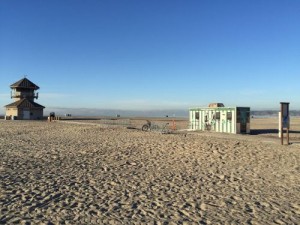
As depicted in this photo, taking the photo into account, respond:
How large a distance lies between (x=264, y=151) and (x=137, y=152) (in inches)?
240

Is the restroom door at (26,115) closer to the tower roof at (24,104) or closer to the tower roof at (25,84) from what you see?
the tower roof at (24,104)

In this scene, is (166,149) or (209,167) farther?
(166,149)

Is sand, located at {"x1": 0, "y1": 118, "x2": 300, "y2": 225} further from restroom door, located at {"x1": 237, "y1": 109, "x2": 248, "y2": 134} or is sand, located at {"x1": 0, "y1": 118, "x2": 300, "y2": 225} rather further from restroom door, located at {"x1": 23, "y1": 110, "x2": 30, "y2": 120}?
restroom door, located at {"x1": 23, "y1": 110, "x2": 30, "y2": 120}

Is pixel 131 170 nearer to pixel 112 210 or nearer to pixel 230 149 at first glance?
pixel 112 210

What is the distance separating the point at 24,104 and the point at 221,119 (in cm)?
4527

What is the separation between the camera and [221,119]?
3017cm

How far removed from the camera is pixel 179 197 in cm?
853

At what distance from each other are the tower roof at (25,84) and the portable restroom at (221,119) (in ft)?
143

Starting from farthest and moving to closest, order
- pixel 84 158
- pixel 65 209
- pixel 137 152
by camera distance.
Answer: pixel 137 152 < pixel 84 158 < pixel 65 209

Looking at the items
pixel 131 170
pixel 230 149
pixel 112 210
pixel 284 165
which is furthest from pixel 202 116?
pixel 112 210

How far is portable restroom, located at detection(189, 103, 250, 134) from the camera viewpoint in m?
28.7

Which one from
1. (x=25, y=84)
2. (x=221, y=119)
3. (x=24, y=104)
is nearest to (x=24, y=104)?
(x=24, y=104)

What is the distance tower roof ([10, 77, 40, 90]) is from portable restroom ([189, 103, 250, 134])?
43.6m

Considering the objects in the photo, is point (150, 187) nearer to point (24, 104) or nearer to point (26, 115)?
point (26, 115)
